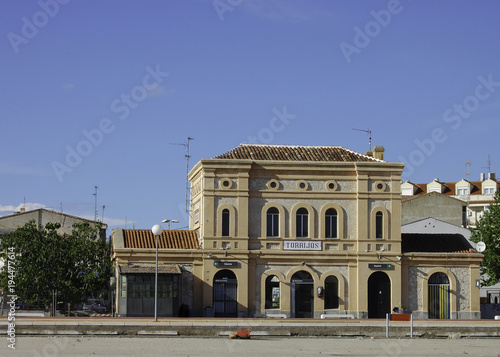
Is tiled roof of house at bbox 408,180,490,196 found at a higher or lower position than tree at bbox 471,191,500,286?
higher

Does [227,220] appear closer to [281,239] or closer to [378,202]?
[281,239]

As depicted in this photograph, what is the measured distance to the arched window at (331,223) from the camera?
165 ft

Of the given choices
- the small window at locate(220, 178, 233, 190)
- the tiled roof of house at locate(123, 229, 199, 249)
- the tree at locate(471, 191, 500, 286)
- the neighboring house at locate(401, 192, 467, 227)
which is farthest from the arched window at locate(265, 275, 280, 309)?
the neighboring house at locate(401, 192, 467, 227)

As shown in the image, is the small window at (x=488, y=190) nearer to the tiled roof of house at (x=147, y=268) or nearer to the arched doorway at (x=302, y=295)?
the arched doorway at (x=302, y=295)

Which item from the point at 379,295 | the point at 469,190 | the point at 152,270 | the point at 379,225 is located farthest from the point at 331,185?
the point at 469,190

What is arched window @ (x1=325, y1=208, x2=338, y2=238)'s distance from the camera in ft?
165

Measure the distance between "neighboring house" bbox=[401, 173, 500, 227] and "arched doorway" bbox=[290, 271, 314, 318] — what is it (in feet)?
190

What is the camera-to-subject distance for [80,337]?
36.6 m

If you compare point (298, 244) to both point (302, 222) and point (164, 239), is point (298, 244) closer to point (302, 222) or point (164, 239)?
point (302, 222)

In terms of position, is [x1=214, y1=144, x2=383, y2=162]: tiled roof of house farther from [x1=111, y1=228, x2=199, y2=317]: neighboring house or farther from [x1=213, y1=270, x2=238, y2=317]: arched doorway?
[x1=213, y1=270, x2=238, y2=317]: arched doorway

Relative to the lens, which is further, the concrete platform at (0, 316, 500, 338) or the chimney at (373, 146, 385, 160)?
the chimney at (373, 146, 385, 160)

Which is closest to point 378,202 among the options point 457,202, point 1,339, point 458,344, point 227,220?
point 227,220

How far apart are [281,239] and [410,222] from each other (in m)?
31.2

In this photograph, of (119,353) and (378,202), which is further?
(378,202)
